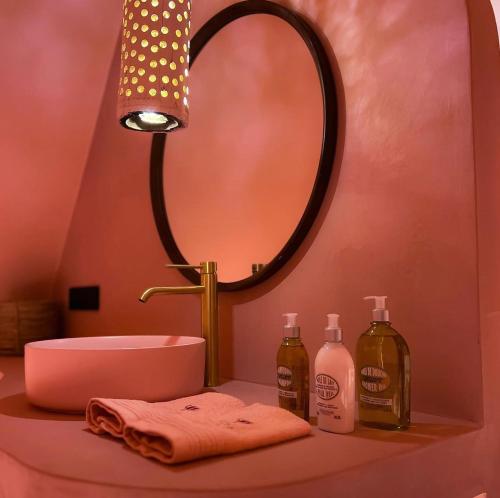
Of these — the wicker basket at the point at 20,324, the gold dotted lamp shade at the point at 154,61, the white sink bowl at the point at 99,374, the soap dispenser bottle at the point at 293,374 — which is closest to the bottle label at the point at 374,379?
the soap dispenser bottle at the point at 293,374

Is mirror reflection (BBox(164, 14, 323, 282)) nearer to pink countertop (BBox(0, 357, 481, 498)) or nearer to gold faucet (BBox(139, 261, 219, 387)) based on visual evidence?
gold faucet (BBox(139, 261, 219, 387))

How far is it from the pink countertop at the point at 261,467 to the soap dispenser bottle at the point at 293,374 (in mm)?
89

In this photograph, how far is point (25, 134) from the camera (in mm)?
1754

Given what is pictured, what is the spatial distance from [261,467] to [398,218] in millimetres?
514

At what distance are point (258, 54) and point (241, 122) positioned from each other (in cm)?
16

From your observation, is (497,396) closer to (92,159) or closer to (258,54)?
(258,54)

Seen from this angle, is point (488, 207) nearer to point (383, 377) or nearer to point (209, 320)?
point (383, 377)

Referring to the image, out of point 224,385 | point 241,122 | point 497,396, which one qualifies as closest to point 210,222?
point 241,122

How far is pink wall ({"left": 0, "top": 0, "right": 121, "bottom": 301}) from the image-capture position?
1653 mm

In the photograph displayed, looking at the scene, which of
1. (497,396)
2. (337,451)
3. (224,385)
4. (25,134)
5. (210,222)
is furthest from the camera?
(25,134)

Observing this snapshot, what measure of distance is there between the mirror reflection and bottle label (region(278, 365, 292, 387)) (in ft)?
1.03

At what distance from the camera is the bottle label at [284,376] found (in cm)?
92

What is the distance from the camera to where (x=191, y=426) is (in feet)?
2.36

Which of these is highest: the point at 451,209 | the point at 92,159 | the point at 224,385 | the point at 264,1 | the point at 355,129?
the point at 264,1
